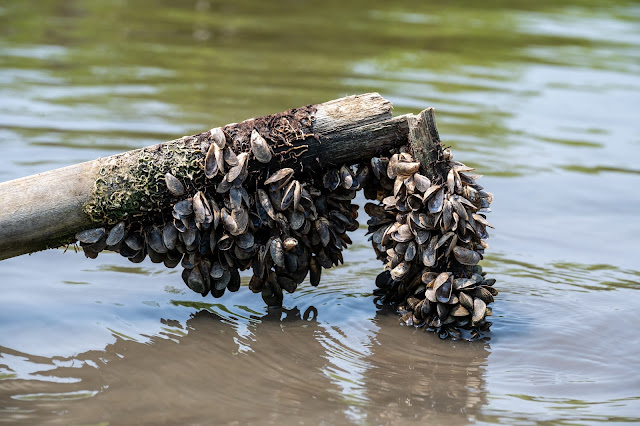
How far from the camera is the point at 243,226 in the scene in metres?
4.04

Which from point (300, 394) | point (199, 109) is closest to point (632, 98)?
point (199, 109)

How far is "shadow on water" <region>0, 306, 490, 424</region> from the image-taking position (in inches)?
135

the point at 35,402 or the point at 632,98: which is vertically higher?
the point at 632,98

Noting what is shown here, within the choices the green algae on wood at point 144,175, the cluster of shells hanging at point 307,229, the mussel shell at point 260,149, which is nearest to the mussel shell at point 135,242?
the cluster of shells hanging at point 307,229

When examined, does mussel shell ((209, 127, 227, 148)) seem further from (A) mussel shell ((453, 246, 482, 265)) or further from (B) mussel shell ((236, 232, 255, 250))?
(A) mussel shell ((453, 246, 482, 265))

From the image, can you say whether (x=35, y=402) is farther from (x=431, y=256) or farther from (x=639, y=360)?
(x=639, y=360)

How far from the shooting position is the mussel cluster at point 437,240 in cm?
407

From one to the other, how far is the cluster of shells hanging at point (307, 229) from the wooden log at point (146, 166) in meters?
0.08

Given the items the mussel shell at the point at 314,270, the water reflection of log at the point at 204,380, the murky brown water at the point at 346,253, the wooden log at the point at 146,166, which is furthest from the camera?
the mussel shell at the point at 314,270

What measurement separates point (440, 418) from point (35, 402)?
1.79m

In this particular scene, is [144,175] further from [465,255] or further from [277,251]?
[465,255]

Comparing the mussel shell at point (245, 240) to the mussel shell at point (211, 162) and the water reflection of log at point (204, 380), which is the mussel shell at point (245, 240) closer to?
the mussel shell at point (211, 162)

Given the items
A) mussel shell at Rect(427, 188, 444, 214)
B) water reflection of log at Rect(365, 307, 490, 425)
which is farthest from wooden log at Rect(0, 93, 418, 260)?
water reflection of log at Rect(365, 307, 490, 425)

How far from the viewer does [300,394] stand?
142 inches
